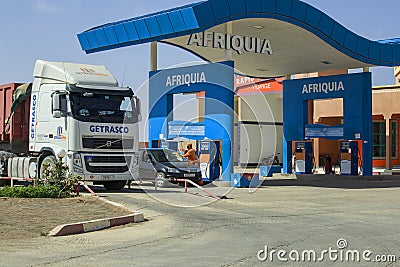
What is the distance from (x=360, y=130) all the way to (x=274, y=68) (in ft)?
20.0

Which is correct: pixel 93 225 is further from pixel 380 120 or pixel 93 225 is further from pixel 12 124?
pixel 380 120

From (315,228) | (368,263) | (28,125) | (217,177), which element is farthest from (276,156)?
(368,263)

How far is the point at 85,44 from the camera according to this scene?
29.2 metres

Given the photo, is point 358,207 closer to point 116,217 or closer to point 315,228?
point 315,228

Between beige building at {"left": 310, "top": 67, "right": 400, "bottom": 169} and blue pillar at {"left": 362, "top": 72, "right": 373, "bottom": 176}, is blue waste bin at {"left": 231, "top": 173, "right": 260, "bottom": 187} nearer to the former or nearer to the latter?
blue pillar at {"left": 362, "top": 72, "right": 373, "bottom": 176}

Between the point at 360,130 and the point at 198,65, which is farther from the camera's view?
the point at 360,130

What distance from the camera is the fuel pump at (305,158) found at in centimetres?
3462

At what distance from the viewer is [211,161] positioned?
2750cm

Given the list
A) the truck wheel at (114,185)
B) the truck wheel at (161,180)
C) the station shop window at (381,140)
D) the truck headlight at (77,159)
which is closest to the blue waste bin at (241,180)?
the truck wheel at (161,180)

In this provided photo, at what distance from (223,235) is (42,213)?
15.5 ft

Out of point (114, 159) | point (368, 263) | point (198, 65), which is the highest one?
point (198, 65)

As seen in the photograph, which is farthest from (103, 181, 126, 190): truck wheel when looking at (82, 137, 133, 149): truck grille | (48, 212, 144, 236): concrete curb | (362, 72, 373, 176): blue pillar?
(362, 72, 373, 176): blue pillar

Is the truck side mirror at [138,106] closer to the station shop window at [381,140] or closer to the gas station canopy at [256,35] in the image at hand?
the gas station canopy at [256,35]

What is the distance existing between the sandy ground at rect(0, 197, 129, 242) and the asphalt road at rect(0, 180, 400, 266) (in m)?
0.84
